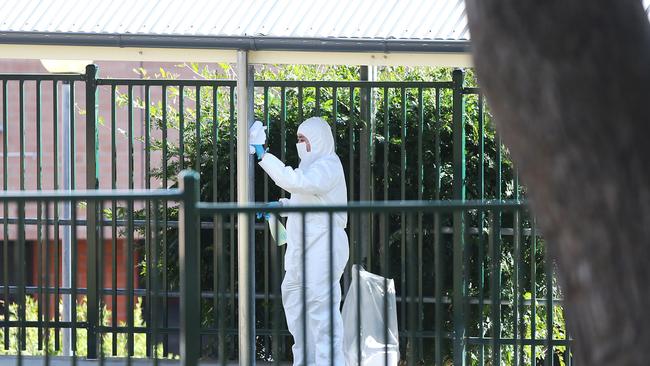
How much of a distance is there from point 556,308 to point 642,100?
6379 mm

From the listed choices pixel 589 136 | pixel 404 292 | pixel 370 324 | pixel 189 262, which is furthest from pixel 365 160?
pixel 589 136

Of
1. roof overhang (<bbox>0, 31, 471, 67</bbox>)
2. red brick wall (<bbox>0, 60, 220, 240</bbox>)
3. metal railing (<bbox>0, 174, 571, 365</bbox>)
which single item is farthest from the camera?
red brick wall (<bbox>0, 60, 220, 240</bbox>)

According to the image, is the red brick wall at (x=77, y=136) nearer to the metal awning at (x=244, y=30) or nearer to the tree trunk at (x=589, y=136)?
the metal awning at (x=244, y=30)

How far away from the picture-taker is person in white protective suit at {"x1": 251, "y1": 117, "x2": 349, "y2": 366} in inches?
308

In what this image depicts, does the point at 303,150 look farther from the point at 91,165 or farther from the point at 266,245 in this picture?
the point at 91,165

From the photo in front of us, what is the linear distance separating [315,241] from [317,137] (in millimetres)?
686

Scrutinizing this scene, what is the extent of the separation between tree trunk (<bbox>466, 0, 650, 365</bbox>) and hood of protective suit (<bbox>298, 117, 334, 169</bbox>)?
510 cm

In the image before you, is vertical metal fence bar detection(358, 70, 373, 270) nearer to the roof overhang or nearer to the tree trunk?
the roof overhang

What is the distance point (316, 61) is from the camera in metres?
7.53

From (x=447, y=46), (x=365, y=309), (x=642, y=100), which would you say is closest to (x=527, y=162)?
(x=642, y=100)

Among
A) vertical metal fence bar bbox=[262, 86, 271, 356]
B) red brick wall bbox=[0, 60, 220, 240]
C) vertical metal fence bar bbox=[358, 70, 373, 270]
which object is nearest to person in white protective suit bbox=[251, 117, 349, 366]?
vertical metal fence bar bbox=[262, 86, 271, 356]

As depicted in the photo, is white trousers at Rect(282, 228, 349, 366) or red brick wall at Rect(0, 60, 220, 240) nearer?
white trousers at Rect(282, 228, 349, 366)

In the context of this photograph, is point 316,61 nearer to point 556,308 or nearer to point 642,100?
point 556,308

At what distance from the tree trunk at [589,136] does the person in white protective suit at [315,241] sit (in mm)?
4858
